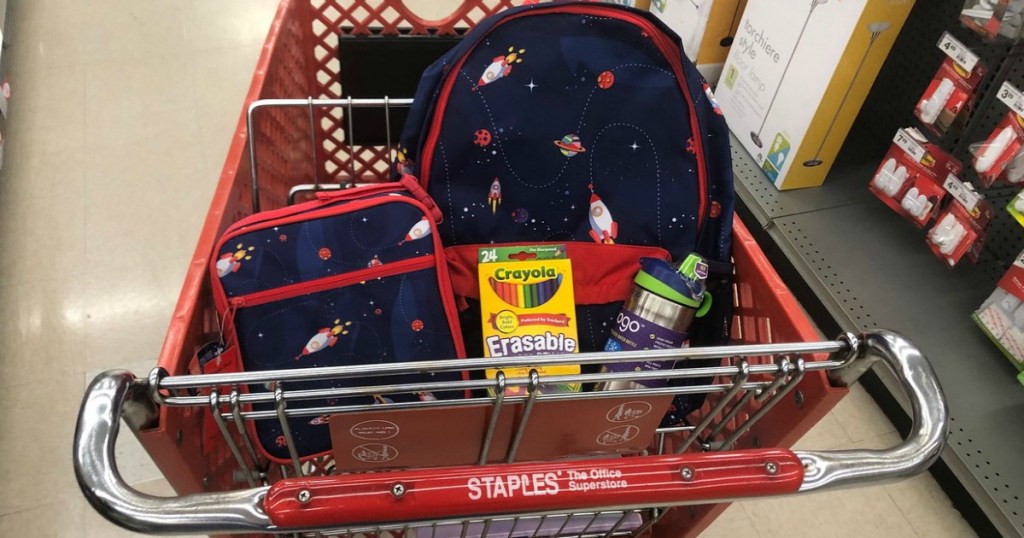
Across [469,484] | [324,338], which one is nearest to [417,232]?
[324,338]

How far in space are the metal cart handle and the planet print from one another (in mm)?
509

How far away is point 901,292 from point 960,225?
211 mm

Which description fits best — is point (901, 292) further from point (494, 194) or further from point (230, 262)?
point (230, 262)

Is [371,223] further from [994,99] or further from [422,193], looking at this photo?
[994,99]

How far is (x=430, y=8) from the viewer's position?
2.77 metres

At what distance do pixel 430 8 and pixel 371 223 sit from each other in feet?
6.79

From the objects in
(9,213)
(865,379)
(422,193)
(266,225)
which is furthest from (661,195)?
(9,213)

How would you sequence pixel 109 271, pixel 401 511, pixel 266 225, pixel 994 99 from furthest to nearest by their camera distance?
pixel 109 271, pixel 994 99, pixel 266 225, pixel 401 511

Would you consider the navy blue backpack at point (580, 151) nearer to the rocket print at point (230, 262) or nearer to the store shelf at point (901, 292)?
the rocket print at point (230, 262)

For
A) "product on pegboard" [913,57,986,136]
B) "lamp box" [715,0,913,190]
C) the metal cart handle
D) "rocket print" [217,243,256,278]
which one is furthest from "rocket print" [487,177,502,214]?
"product on pegboard" [913,57,986,136]

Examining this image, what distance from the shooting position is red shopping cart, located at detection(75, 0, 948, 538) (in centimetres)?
58

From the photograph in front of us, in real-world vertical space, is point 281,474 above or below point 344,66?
A: below

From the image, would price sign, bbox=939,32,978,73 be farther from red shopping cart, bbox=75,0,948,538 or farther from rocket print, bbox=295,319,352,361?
rocket print, bbox=295,319,352,361

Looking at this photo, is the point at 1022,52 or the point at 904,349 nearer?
the point at 904,349
